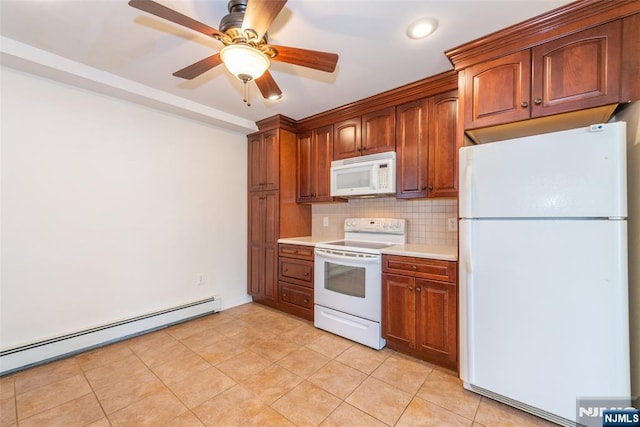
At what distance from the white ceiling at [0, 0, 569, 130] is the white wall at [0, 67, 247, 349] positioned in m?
0.32

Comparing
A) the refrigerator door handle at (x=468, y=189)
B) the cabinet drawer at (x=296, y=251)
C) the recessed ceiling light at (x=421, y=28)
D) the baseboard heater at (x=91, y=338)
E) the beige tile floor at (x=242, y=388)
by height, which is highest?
the recessed ceiling light at (x=421, y=28)

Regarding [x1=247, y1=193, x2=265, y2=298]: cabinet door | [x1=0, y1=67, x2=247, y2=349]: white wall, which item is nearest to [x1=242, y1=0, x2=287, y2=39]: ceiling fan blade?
[x1=0, y1=67, x2=247, y2=349]: white wall

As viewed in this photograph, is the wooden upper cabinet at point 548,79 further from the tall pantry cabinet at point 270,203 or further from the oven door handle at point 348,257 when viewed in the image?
the tall pantry cabinet at point 270,203

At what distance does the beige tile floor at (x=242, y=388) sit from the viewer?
159cm

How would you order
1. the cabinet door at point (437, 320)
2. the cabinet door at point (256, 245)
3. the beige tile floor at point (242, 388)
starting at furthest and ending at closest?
the cabinet door at point (256, 245)
the cabinet door at point (437, 320)
the beige tile floor at point (242, 388)

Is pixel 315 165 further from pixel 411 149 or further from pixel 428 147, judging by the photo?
pixel 428 147

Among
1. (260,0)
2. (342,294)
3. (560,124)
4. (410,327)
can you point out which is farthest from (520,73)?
(342,294)

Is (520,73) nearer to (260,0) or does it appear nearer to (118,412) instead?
(260,0)

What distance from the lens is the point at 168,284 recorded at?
2926mm

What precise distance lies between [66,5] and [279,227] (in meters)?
2.44

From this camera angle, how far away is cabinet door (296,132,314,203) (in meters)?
3.32

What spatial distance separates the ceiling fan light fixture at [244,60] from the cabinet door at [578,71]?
1.70m

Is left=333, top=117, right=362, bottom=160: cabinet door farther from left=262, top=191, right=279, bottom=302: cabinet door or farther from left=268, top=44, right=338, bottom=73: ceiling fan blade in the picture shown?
left=268, top=44, right=338, bottom=73: ceiling fan blade

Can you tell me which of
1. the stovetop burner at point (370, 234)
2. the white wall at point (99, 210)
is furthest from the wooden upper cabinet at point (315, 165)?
Result: the white wall at point (99, 210)
